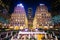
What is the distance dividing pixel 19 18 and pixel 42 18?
56 cm

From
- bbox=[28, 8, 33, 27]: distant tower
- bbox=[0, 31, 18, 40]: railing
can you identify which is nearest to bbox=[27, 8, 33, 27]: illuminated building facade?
bbox=[28, 8, 33, 27]: distant tower

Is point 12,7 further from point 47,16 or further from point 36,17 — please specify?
point 47,16

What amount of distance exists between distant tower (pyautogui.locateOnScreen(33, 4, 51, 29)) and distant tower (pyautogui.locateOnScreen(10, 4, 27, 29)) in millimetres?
268

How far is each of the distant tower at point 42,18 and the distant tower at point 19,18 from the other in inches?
10.5

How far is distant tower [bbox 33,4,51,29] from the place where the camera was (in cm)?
308

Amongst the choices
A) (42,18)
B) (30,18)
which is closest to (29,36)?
(30,18)

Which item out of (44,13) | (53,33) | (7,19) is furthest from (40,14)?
(7,19)

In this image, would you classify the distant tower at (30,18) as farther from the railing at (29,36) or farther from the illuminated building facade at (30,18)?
the railing at (29,36)

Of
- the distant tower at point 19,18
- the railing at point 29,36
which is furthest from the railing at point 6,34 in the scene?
the distant tower at point 19,18

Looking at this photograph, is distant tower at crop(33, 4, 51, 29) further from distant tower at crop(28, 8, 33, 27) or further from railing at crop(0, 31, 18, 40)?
railing at crop(0, 31, 18, 40)

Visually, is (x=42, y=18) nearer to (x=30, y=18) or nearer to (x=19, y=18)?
(x=30, y=18)

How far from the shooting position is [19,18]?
3150 mm

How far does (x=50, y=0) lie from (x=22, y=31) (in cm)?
103

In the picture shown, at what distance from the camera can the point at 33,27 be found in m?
3.06
